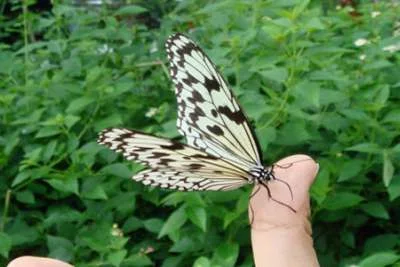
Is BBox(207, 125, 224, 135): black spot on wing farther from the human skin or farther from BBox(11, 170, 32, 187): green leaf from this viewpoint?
BBox(11, 170, 32, 187): green leaf

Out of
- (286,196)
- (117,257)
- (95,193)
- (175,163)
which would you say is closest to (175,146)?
(175,163)

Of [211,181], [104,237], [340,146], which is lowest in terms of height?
[104,237]

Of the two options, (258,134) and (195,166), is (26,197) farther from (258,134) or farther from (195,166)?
Result: (195,166)

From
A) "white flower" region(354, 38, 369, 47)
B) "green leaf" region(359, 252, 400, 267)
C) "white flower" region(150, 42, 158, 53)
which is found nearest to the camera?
"green leaf" region(359, 252, 400, 267)

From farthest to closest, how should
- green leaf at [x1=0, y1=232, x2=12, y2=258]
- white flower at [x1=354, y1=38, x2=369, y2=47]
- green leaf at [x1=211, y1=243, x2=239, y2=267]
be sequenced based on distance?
1. white flower at [x1=354, y1=38, x2=369, y2=47]
2. green leaf at [x1=0, y1=232, x2=12, y2=258]
3. green leaf at [x1=211, y1=243, x2=239, y2=267]

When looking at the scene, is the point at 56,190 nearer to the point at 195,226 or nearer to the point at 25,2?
the point at 195,226

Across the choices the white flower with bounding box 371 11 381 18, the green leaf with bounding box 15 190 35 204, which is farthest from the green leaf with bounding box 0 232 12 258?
the white flower with bounding box 371 11 381 18

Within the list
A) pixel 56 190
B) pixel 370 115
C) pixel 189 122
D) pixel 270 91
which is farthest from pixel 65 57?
pixel 189 122
